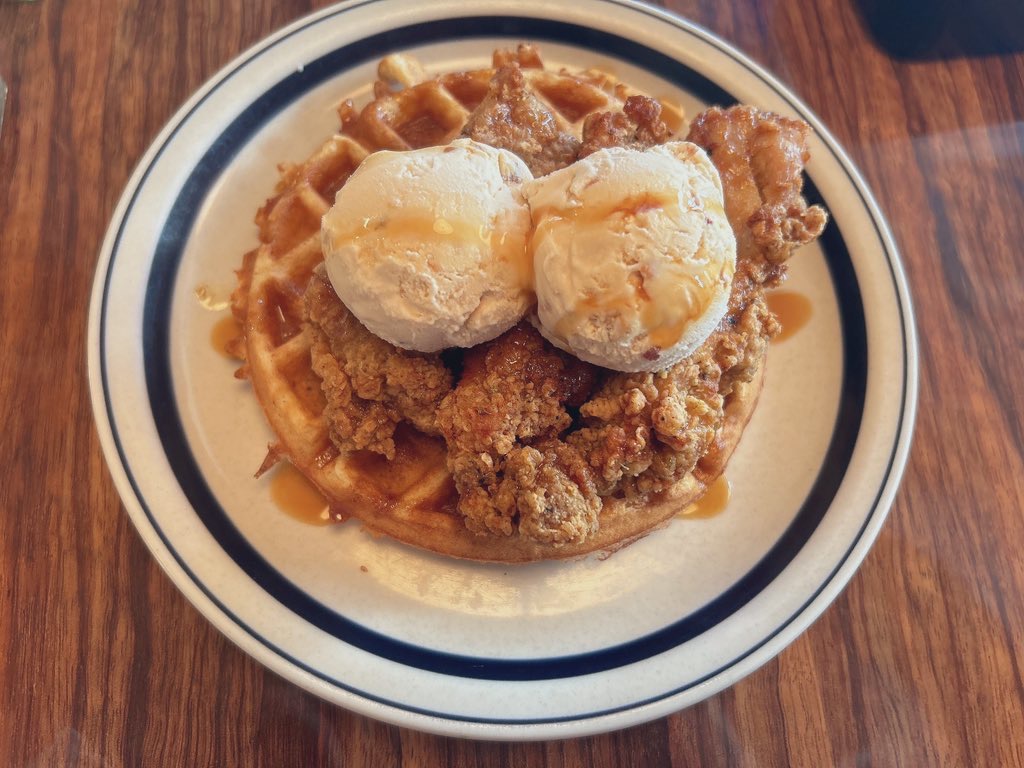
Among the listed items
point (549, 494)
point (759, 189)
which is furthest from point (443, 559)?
point (759, 189)

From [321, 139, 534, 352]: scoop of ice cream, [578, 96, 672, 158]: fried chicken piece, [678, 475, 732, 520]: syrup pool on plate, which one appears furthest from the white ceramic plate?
[321, 139, 534, 352]: scoop of ice cream

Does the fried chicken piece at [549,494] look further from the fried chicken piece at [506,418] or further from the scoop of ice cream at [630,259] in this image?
the scoop of ice cream at [630,259]

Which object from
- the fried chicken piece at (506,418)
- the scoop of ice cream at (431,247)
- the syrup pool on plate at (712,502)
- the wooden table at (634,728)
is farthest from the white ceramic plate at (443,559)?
the scoop of ice cream at (431,247)

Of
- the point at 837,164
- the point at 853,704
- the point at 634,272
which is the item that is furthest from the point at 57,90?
the point at 853,704

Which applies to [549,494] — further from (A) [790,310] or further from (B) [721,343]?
(A) [790,310]

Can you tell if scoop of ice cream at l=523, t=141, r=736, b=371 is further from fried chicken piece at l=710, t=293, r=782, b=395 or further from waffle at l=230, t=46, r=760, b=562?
waffle at l=230, t=46, r=760, b=562
